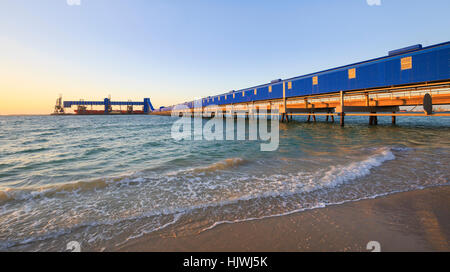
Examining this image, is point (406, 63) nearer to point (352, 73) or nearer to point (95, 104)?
point (352, 73)

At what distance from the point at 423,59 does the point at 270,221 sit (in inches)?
849

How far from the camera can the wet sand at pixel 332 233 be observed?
2318 mm

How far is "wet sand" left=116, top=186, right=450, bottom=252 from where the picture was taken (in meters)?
2.32

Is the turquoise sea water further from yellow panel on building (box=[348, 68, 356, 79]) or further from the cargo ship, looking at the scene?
the cargo ship

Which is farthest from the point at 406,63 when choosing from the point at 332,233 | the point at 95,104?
the point at 95,104

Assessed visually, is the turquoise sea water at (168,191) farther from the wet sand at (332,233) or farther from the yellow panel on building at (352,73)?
the yellow panel on building at (352,73)

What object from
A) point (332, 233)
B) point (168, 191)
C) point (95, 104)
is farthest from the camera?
point (95, 104)

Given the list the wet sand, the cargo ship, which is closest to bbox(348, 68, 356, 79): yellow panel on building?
the wet sand

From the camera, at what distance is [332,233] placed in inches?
101

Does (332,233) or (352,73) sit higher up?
(352,73)
